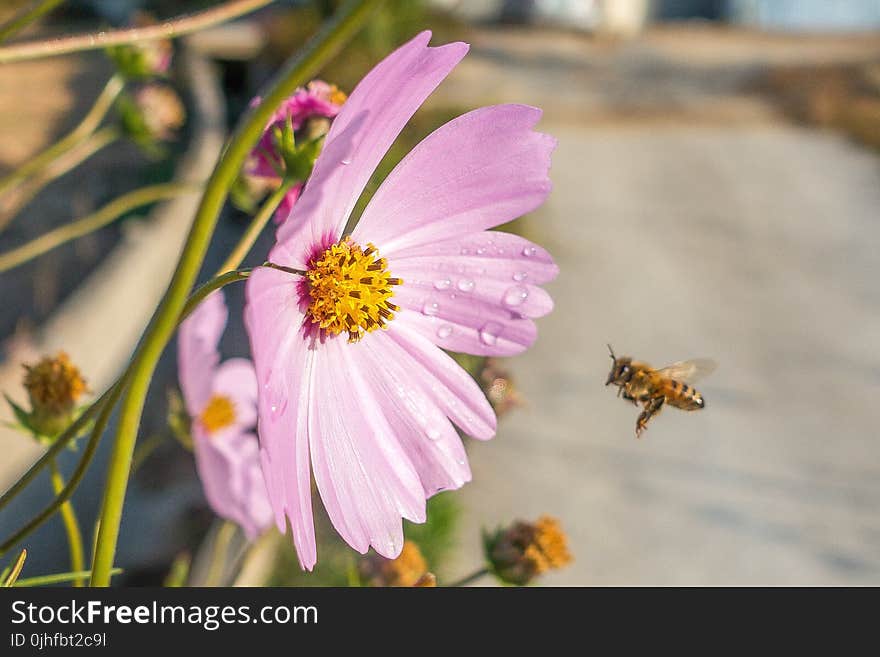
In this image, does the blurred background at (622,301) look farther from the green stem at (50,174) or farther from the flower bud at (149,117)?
the flower bud at (149,117)

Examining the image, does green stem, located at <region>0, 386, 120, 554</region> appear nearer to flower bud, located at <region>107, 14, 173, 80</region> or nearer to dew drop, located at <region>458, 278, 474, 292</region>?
dew drop, located at <region>458, 278, 474, 292</region>

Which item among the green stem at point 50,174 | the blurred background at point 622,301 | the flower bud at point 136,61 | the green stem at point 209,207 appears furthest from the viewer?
the blurred background at point 622,301

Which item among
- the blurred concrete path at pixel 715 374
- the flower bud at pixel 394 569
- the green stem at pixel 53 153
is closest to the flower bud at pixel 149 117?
the green stem at pixel 53 153

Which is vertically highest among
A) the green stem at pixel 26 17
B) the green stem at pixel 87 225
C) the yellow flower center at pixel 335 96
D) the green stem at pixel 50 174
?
the green stem at pixel 50 174

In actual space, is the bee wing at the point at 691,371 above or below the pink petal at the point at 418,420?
above

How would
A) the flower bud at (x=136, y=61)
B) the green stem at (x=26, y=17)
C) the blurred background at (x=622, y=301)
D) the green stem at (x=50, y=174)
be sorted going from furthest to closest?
the blurred background at (x=622, y=301) < the flower bud at (x=136, y=61) < the green stem at (x=50, y=174) < the green stem at (x=26, y=17)
